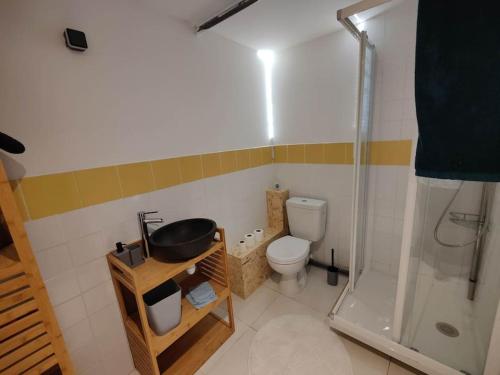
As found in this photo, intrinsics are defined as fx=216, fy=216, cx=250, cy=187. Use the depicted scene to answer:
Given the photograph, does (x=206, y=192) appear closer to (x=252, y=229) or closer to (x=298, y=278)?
(x=252, y=229)

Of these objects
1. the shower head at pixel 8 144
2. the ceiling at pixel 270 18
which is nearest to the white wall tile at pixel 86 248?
the shower head at pixel 8 144

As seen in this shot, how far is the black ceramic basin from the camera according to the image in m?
1.19

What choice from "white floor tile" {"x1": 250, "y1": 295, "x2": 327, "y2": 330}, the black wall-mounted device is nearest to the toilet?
"white floor tile" {"x1": 250, "y1": 295, "x2": 327, "y2": 330}

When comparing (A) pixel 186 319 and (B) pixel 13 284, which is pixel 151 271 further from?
(B) pixel 13 284

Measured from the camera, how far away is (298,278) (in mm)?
2049

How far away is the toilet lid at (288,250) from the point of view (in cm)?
180

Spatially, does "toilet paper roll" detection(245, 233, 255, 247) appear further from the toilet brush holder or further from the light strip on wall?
the light strip on wall

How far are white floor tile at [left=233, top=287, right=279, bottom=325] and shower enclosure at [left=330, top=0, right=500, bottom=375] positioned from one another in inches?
22.4

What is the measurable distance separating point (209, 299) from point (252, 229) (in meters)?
0.92

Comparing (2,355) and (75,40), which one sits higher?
(75,40)

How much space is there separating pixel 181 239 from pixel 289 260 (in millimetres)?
882

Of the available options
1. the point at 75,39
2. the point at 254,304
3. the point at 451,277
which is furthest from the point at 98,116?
the point at 451,277

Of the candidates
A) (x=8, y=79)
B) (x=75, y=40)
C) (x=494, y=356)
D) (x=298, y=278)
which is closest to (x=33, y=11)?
(x=75, y=40)

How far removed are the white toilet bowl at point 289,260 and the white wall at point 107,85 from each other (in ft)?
3.47
